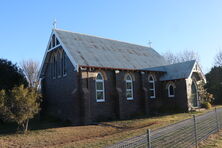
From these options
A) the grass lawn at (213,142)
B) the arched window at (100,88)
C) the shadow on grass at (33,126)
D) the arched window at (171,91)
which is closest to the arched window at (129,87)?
the arched window at (100,88)

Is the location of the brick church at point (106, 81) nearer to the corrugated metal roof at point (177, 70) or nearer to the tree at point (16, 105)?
the corrugated metal roof at point (177, 70)

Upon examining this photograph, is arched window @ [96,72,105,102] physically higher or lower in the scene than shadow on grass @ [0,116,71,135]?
higher

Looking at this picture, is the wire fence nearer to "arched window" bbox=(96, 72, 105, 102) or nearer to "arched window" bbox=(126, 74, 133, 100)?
"arched window" bbox=(96, 72, 105, 102)

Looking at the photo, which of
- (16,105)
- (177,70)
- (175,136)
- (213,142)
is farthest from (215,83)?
(16,105)

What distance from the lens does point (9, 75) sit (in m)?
22.5

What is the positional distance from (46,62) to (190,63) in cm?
1673

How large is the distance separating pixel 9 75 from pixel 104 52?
33.0 feet

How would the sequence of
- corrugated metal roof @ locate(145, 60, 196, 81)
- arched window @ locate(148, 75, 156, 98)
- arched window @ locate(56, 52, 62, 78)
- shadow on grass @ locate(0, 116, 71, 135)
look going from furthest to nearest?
arched window @ locate(148, 75, 156, 98) < corrugated metal roof @ locate(145, 60, 196, 81) < arched window @ locate(56, 52, 62, 78) < shadow on grass @ locate(0, 116, 71, 135)

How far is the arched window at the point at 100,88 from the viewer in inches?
797

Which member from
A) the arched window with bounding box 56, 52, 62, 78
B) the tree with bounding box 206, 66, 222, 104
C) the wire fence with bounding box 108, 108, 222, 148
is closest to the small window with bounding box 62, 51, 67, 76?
the arched window with bounding box 56, 52, 62, 78

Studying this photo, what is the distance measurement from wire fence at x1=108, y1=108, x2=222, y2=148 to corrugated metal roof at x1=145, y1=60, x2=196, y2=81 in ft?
43.6

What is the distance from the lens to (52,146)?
10.6 metres

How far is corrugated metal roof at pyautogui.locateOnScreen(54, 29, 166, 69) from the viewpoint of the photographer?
20286 millimetres

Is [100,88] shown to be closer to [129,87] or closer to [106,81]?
[106,81]
